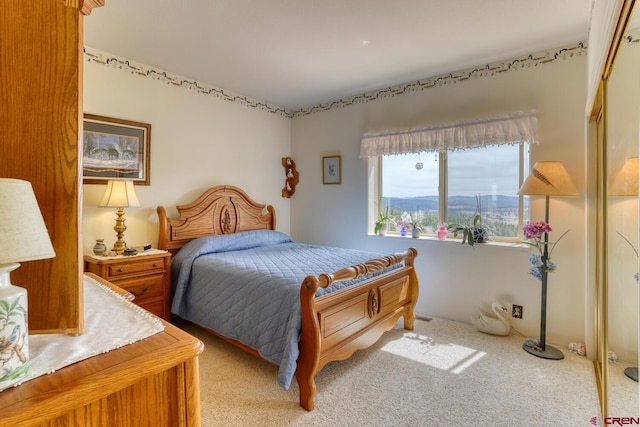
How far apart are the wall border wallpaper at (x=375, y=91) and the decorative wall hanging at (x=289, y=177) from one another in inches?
27.1

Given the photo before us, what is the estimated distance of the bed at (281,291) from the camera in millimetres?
1854

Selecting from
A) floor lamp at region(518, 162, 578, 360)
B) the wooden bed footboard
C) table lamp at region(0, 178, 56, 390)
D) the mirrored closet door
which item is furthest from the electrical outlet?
table lamp at region(0, 178, 56, 390)

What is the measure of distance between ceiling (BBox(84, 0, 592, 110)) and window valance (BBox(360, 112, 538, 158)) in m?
0.56

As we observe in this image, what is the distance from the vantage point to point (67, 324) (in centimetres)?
75

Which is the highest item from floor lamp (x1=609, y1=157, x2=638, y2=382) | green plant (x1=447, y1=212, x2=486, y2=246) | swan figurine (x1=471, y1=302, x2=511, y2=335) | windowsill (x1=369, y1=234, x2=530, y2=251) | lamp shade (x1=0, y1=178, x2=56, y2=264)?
floor lamp (x1=609, y1=157, x2=638, y2=382)

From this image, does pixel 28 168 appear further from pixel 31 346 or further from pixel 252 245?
pixel 252 245

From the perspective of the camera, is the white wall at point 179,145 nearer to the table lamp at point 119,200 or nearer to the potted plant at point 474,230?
the table lamp at point 119,200

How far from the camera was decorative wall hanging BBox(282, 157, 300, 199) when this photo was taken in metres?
4.39

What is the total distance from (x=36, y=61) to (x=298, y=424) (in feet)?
6.09

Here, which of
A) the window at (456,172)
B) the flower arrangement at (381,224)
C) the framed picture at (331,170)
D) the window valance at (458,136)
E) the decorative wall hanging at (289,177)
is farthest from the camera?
the decorative wall hanging at (289,177)

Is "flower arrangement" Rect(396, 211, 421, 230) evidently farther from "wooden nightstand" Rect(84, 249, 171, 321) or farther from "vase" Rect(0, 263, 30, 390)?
"vase" Rect(0, 263, 30, 390)

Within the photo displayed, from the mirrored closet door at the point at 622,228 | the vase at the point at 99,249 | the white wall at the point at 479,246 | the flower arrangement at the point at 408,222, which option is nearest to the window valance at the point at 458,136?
the white wall at the point at 479,246

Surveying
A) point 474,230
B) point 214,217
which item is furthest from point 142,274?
point 474,230
